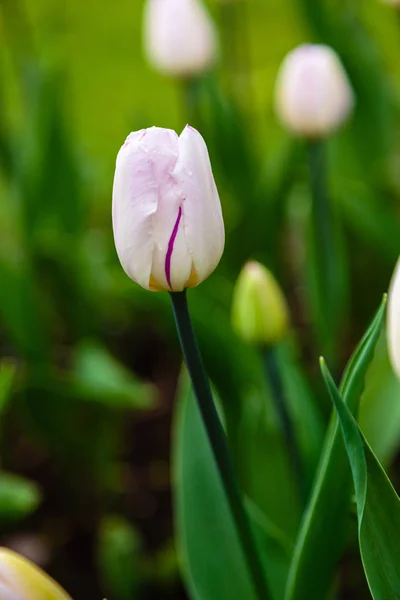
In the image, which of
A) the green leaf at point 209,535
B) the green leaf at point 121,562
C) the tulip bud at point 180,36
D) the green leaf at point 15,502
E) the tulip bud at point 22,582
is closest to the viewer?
the tulip bud at point 22,582

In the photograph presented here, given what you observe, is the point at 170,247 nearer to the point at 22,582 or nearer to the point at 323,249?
the point at 22,582

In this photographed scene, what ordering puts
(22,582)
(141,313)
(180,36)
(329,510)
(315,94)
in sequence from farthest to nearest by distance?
(141,313)
(180,36)
(315,94)
(329,510)
(22,582)

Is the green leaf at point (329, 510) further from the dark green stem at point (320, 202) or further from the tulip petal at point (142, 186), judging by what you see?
the dark green stem at point (320, 202)

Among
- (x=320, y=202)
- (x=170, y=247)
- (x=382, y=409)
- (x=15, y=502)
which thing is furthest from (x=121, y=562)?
(x=170, y=247)

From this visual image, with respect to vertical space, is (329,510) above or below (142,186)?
below

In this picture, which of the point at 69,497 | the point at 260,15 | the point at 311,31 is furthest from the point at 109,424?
the point at 260,15

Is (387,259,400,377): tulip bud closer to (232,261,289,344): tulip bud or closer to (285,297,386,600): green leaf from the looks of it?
(285,297,386,600): green leaf

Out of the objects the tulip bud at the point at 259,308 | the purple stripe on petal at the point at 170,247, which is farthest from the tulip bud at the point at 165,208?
the tulip bud at the point at 259,308

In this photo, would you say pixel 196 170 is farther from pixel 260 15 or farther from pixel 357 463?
pixel 260 15
